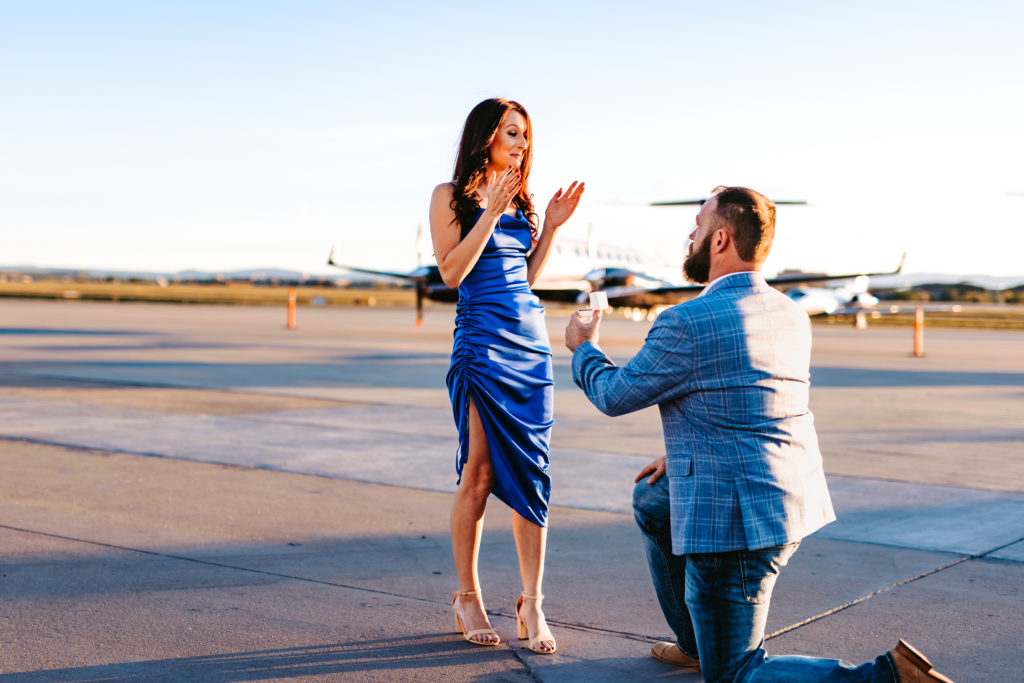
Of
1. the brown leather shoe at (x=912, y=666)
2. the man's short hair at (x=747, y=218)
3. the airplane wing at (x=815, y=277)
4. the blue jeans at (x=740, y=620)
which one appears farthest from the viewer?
the airplane wing at (x=815, y=277)

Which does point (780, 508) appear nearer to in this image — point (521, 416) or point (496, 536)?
point (521, 416)

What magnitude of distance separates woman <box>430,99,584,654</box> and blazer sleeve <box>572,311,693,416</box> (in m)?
0.97

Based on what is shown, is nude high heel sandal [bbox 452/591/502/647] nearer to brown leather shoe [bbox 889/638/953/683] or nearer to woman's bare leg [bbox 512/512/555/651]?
woman's bare leg [bbox 512/512/555/651]

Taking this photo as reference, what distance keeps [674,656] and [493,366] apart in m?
1.26

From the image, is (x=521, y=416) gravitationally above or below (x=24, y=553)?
above

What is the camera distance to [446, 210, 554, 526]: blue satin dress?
3.86 m

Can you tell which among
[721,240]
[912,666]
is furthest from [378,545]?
[912,666]

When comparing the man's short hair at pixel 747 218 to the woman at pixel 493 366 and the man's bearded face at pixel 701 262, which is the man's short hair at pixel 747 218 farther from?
the woman at pixel 493 366

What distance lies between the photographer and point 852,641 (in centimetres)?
390

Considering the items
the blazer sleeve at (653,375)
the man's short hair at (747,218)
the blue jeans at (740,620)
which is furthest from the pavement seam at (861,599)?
the man's short hair at (747,218)

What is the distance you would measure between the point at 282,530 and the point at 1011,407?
10.4m

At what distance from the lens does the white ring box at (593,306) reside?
302 cm

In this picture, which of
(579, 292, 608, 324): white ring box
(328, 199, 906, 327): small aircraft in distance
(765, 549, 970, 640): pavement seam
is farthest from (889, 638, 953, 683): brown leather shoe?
(328, 199, 906, 327): small aircraft in distance

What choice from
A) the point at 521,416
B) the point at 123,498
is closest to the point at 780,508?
the point at 521,416
